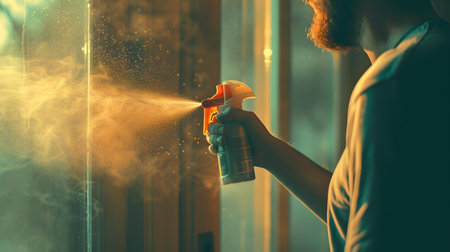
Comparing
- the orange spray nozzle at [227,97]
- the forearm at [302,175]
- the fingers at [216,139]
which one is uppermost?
the orange spray nozzle at [227,97]

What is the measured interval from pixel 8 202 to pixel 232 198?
2.33 ft

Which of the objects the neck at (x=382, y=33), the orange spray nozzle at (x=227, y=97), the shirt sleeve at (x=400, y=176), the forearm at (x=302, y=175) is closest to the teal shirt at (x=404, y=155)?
the shirt sleeve at (x=400, y=176)

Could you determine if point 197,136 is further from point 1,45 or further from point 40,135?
point 1,45

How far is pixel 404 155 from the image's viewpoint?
0.42m

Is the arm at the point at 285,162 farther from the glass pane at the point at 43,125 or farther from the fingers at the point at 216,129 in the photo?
the glass pane at the point at 43,125

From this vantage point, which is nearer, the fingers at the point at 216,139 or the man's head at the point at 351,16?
the man's head at the point at 351,16

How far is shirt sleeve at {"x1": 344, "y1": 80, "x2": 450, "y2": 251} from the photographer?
42 cm

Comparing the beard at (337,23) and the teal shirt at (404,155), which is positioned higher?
the beard at (337,23)

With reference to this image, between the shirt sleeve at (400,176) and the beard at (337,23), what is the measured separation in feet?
0.79

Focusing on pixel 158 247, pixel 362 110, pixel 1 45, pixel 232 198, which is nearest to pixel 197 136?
pixel 232 198

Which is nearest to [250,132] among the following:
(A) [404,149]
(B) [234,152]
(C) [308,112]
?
(B) [234,152]

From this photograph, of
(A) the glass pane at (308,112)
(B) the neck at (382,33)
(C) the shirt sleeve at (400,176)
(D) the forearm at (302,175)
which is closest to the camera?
(C) the shirt sleeve at (400,176)

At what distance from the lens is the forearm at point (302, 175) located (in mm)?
819

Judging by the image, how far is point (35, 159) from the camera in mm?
986
